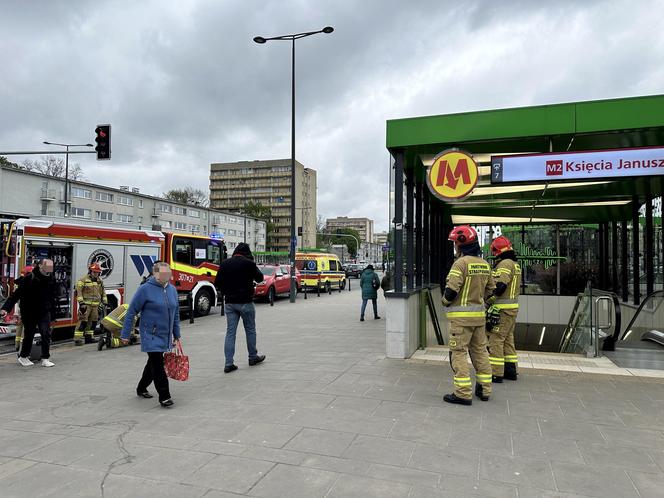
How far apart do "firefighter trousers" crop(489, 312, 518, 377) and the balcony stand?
44.5 m

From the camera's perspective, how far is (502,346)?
584cm

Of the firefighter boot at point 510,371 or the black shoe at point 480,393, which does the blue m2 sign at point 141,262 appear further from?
the black shoe at point 480,393

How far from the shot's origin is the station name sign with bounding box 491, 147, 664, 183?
6.43 metres

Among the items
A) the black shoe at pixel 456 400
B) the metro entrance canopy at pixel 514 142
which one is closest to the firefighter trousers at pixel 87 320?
the metro entrance canopy at pixel 514 142

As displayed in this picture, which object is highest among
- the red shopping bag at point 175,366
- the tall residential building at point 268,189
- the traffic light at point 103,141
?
the tall residential building at point 268,189

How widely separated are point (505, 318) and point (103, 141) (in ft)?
45.6

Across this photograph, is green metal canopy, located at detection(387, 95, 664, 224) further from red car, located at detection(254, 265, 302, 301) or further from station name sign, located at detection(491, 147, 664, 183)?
red car, located at detection(254, 265, 302, 301)

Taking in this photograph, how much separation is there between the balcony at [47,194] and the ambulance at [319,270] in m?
27.9

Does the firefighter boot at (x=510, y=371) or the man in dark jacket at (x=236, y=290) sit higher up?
the man in dark jacket at (x=236, y=290)

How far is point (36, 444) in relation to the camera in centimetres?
→ 397

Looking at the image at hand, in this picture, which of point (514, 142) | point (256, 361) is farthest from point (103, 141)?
point (514, 142)

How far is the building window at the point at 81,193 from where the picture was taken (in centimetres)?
4886

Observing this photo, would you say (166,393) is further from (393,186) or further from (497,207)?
(497,207)

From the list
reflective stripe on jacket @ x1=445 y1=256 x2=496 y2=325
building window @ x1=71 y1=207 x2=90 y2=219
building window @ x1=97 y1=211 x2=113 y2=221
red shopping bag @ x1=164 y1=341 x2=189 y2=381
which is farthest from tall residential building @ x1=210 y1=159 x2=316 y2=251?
reflective stripe on jacket @ x1=445 y1=256 x2=496 y2=325
